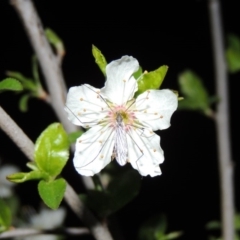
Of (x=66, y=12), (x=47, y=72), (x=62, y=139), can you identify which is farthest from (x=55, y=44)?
(x=66, y=12)

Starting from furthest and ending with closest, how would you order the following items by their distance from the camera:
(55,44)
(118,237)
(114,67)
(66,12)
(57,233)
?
(66,12)
(55,44)
(118,237)
(57,233)
(114,67)

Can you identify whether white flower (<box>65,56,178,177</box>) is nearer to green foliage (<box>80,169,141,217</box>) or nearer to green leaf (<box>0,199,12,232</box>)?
green foliage (<box>80,169,141,217</box>)

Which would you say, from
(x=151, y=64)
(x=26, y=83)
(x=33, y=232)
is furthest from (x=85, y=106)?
(x=151, y=64)

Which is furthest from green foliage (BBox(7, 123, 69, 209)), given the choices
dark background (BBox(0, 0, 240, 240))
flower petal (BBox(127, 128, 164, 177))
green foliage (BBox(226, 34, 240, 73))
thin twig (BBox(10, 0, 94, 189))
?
A: dark background (BBox(0, 0, 240, 240))

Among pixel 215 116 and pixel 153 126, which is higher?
pixel 153 126

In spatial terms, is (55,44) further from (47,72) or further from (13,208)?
(13,208)

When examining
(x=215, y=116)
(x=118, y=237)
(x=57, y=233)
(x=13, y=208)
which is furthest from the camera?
(x=13, y=208)
